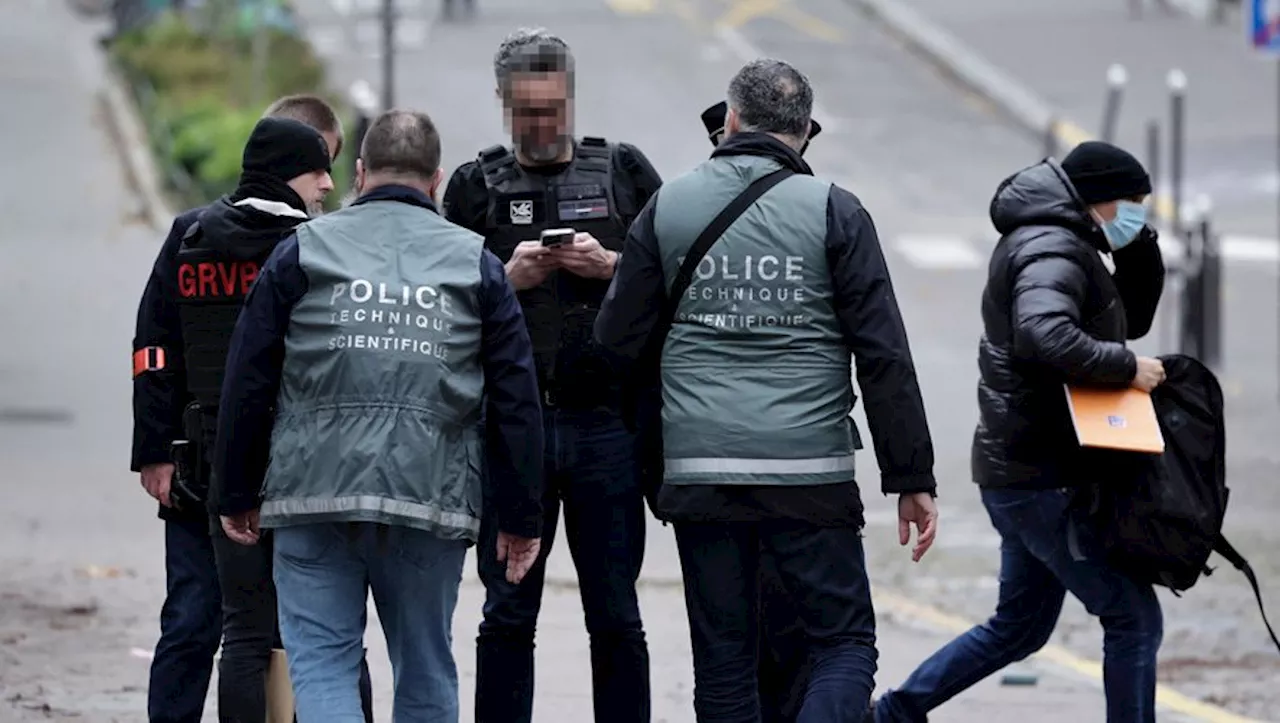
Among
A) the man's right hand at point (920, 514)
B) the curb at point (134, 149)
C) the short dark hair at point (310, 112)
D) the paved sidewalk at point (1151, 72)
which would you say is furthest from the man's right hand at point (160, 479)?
the paved sidewalk at point (1151, 72)

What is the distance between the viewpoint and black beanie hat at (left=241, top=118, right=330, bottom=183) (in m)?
6.61

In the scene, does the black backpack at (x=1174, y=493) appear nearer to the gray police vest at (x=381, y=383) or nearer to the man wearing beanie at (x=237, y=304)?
the gray police vest at (x=381, y=383)

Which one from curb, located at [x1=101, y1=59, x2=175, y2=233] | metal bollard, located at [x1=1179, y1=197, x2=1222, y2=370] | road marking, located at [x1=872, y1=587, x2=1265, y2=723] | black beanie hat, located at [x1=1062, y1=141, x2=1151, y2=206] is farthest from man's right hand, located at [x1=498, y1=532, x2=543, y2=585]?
curb, located at [x1=101, y1=59, x2=175, y2=233]

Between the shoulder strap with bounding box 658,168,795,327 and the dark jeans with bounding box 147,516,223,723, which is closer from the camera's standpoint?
the shoulder strap with bounding box 658,168,795,327

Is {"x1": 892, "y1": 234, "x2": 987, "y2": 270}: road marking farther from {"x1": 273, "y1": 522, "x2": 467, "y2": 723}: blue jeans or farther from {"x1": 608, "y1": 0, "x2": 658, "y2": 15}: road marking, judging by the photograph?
{"x1": 273, "y1": 522, "x2": 467, "y2": 723}: blue jeans

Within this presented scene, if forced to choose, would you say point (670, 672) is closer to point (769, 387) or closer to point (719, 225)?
point (769, 387)

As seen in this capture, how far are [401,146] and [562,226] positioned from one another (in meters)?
0.83

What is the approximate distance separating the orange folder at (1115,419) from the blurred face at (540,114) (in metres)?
1.62

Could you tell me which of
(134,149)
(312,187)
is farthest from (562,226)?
(134,149)

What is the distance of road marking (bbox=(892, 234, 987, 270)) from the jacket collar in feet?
56.8

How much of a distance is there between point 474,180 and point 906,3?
30.3 meters

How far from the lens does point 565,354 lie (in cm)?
687

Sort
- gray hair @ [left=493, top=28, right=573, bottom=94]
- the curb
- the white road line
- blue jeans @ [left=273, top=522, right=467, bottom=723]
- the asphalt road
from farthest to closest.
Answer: the curb → the white road line → the asphalt road → gray hair @ [left=493, top=28, right=573, bottom=94] → blue jeans @ [left=273, top=522, right=467, bottom=723]

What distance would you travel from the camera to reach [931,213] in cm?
2630
